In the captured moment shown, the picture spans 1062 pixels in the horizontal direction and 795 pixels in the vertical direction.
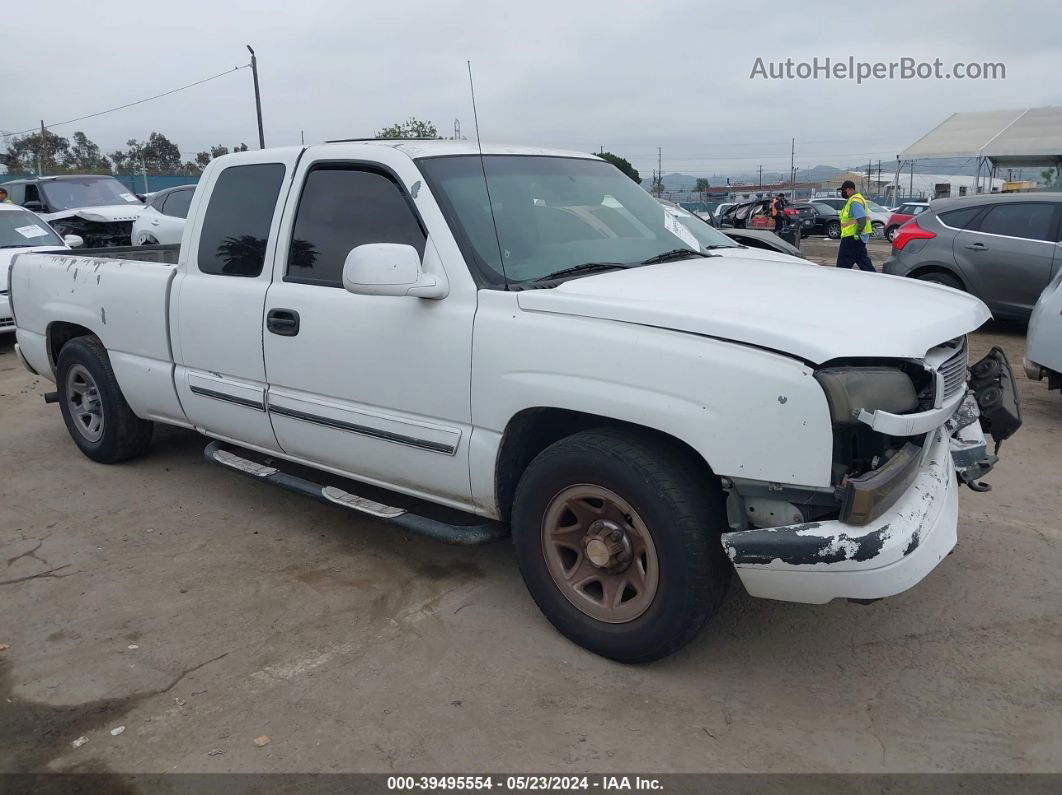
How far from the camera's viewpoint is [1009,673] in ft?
10.2

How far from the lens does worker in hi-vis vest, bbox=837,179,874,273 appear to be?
1220 cm

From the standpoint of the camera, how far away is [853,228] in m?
12.4

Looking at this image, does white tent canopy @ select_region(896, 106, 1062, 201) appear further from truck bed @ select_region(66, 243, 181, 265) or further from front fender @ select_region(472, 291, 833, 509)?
front fender @ select_region(472, 291, 833, 509)

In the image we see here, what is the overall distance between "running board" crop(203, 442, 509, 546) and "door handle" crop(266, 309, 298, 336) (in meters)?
0.74

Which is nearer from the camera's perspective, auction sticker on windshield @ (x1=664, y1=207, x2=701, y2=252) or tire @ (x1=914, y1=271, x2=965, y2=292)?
auction sticker on windshield @ (x1=664, y1=207, x2=701, y2=252)

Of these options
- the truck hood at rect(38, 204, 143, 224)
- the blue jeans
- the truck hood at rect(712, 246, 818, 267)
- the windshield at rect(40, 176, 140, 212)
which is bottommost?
the blue jeans

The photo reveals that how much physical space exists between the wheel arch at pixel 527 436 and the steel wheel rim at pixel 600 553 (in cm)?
26

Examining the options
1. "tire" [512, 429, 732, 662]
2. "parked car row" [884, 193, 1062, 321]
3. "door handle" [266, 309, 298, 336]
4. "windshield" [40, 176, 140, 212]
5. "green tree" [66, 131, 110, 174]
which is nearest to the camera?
"tire" [512, 429, 732, 662]

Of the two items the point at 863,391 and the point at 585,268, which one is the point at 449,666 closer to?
the point at 585,268

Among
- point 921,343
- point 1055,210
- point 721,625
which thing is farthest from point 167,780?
point 1055,210

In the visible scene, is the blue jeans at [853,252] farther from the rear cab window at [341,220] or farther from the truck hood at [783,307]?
the rear cab window at [341,220]

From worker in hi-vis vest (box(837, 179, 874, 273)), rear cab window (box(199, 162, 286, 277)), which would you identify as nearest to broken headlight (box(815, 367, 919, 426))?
rear cab window (box(199, 162, 286, 277))

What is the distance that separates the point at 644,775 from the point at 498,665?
2.55 feet

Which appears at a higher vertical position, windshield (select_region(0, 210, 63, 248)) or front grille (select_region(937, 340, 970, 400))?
windshield (select_region(0, 210, 63, 248))
